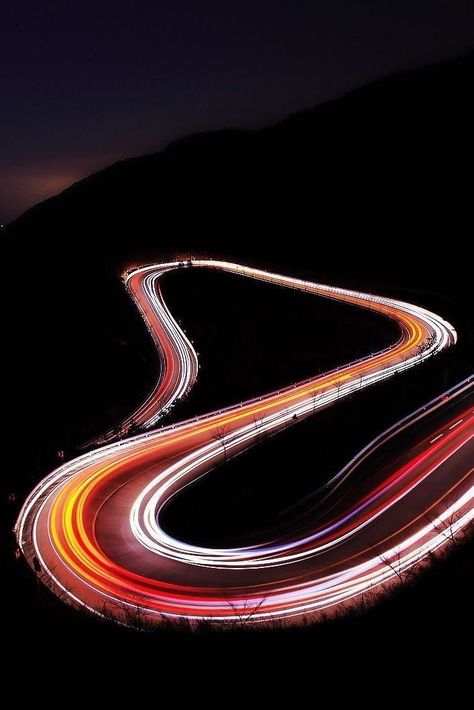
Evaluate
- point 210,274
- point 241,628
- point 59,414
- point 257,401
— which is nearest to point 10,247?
point 210,274

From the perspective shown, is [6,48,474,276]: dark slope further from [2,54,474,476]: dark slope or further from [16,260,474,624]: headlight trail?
[16,260,474,624]: headlight trail

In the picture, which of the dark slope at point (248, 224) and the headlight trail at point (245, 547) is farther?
the dark slope at point (248, 224)

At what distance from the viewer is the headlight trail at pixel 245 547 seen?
44.3 feet

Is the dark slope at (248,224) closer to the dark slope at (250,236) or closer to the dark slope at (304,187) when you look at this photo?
the dark slope at (250,236)

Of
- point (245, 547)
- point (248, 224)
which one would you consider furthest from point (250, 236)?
point (245, 547)

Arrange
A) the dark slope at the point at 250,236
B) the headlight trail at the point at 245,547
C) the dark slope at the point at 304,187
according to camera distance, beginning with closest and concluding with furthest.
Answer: the headlight trail at the point at 245,547
the dark slope at the point at 250,236
the dark slope at the point at 304,187

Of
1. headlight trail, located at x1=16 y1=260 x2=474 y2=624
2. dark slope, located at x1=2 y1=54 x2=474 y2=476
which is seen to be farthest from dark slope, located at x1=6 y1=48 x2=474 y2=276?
headlight trail, located at x1=16 y1=260 x2=474 y2=624

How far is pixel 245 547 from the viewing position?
17.8 metres

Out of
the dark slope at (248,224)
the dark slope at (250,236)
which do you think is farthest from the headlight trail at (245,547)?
the dark slope at (248,224)

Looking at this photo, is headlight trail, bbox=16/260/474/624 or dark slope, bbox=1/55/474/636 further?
dark slope, bbox=1/55/474/636

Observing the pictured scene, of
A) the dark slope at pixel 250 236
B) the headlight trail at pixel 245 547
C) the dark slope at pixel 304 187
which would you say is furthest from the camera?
the dark slope at pixel 304 187

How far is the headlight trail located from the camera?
44.3 ft

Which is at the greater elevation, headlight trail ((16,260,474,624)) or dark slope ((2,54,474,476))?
dark slope ((2,54,474,476))

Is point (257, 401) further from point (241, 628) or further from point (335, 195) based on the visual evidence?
point (335, 195)
